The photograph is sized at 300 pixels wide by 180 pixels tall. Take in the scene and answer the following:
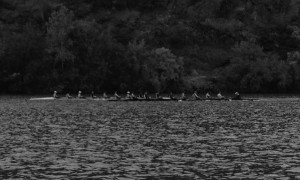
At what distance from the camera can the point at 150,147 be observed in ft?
146

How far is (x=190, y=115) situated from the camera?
7588cm

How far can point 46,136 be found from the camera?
52000 millimetres

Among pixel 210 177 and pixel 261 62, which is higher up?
pixel 261 62

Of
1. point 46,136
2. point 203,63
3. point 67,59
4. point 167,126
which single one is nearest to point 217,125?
point 167,126

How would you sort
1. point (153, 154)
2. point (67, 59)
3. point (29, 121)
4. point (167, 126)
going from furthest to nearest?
point (67, 59), point (29, 121), point (167, 126), point (153, 154)

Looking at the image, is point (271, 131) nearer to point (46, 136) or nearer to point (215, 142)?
point (215, 142)

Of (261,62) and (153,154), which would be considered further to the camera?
(261,62)

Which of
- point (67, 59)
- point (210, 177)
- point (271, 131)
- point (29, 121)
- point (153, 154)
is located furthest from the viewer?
point (67, 59)

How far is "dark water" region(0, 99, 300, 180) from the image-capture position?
34.5 metres

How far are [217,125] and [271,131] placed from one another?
7.61 metres

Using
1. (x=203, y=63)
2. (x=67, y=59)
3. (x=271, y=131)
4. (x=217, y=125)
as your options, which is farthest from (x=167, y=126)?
(x=203, y=63)

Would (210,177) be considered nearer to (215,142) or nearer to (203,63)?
(215,142)

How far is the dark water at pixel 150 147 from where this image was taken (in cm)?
3447

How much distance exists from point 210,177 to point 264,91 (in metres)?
127
